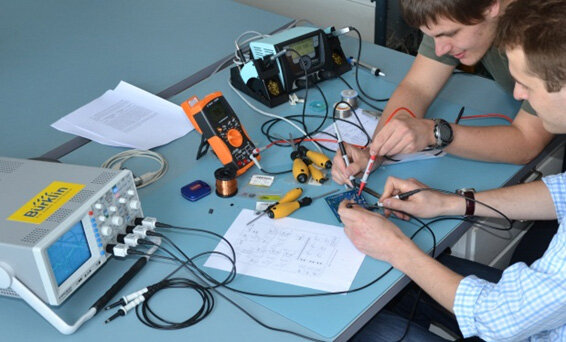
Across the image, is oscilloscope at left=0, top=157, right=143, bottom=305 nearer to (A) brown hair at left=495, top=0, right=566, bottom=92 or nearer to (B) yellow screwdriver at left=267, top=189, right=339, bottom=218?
(B) yellow screwdriver at left=267, top=189, right=339, bottom=218

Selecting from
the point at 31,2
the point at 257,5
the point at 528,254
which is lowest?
the point at 528,254

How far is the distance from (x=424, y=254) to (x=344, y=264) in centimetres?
17

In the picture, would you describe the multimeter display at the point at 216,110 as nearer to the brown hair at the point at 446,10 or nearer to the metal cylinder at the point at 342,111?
the metal cylinder at the point at 342,111

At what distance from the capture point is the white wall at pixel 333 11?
291 centimetres

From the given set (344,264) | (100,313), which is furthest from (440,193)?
(100,313)

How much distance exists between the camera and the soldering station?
3.91 feet

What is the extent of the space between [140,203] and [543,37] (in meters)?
0.96

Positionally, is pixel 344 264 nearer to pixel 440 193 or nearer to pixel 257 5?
pixel 440 193

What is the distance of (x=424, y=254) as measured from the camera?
1.28 metres

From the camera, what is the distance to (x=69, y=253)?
1.22 metres

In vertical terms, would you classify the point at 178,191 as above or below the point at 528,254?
above

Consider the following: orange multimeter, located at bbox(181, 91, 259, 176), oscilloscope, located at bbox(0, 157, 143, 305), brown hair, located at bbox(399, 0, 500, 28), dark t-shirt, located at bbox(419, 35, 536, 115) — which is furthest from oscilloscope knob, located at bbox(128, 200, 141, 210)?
dark t-shirt, located at bbox(419, 35, 536, 115)

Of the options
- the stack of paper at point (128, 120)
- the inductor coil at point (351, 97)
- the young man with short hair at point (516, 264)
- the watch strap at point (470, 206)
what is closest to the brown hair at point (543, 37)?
the young man with short hair at point (516, 264)

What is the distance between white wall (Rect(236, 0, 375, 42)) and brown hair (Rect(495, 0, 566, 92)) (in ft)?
5.83
